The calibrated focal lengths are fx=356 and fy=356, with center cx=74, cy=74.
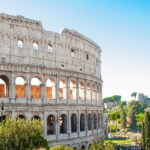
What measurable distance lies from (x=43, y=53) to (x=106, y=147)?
13.5 m

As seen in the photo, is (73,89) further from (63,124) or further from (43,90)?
(43,90)

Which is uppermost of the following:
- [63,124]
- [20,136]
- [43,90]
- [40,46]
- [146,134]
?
[40,46]

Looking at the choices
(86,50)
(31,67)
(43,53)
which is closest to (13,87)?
(31,67)

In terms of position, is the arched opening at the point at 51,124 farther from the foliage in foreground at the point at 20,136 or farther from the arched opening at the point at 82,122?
the foliage in foreground at the point at 20,136

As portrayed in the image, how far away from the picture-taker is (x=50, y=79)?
32.2 m

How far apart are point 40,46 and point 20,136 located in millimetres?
11999

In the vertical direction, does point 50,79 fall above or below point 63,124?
above

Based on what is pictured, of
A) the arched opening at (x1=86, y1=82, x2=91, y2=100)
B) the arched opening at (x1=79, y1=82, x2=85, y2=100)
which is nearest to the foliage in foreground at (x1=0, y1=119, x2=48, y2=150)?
the arched opening at (x1=79, y1=82, x2=85, y2=100)

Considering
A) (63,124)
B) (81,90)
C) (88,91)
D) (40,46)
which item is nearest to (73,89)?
(81,90)

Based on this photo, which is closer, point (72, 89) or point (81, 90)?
point (72, 89)

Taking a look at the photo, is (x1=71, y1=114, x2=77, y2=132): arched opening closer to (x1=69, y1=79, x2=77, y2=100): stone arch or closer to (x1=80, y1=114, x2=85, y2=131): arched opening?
(x1=80, y1=114, x2=85, y2=131): arched opening

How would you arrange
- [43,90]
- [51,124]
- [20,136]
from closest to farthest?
[20,136] → [43,90] → [51,124]

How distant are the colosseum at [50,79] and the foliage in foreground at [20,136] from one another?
14.9 ft

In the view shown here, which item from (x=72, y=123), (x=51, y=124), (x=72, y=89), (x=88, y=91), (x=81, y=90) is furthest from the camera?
(x=88, y=91)
